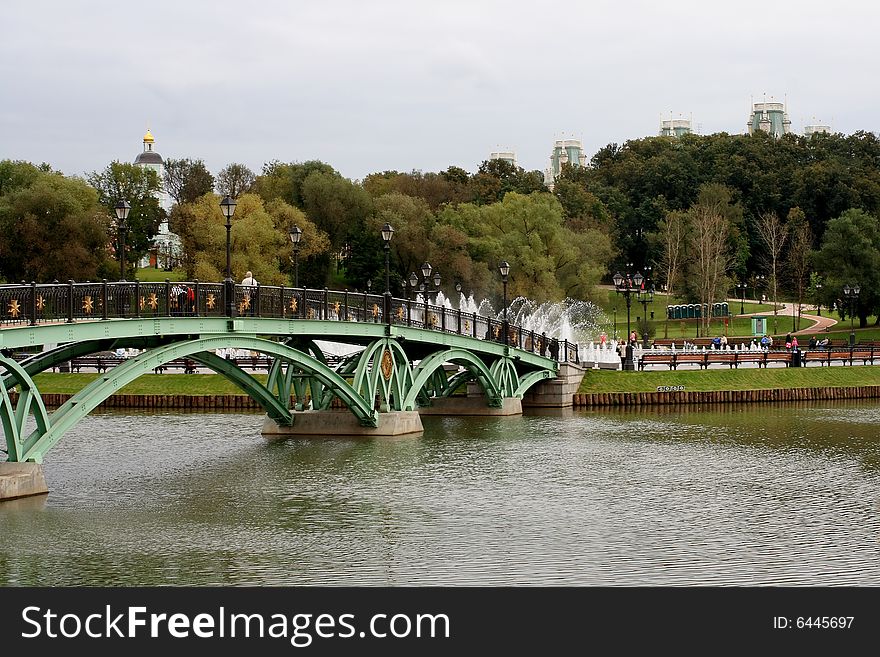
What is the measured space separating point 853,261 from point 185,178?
65660 mm

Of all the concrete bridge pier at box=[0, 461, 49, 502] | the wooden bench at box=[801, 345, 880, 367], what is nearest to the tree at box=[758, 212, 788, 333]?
the wooden bench at box=[801, 345, 880, 367]

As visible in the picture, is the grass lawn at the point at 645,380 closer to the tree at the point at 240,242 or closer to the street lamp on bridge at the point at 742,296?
the tree at the point at 240,242

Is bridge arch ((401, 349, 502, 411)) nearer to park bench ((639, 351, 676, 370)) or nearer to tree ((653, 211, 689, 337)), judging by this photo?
park bench ((639, 351, 676, 370))

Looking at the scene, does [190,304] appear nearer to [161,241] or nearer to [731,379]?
[731,379]

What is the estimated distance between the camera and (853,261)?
329 ft

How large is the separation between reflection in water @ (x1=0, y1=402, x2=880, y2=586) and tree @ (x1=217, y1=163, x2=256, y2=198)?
259 feet

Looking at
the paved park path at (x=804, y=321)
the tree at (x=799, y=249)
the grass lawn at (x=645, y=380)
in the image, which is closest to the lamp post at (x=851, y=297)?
the paved park path at (x=804, y=321)

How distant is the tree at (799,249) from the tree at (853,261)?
9243 millimetres

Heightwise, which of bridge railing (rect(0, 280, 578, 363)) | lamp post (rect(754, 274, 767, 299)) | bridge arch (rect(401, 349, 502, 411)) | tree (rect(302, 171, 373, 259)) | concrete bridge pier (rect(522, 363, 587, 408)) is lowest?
concrete bridge pier (rect(522, 363, 587, 408))

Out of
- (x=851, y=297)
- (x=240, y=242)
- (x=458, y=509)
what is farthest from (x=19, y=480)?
(x=851, y=297)

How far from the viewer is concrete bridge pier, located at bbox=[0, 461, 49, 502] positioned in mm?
29812

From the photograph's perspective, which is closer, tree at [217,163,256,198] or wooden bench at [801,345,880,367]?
wooden bench at [801,345,880,367]

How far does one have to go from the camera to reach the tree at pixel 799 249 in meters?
119
